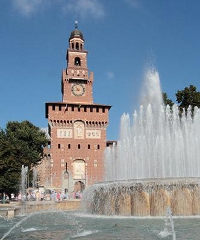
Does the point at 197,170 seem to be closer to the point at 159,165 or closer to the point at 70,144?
the point at 159,165

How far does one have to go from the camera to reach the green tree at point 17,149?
114 ft

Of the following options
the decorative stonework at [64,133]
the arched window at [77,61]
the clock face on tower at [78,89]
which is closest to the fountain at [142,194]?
the decorative stonework at [64,133]

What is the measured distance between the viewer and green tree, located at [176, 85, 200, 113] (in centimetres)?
3375

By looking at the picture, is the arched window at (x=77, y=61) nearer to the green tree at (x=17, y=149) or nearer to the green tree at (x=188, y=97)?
the green tree at (x=17, y=149)

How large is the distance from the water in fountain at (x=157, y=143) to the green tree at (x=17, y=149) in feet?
45.8

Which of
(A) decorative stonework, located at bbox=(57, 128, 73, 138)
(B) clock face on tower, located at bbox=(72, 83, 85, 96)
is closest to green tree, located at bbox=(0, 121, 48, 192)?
(A) decorative stonework, located at bbox=(57, 128, 73, 138)

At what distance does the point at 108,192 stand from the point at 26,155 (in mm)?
27935

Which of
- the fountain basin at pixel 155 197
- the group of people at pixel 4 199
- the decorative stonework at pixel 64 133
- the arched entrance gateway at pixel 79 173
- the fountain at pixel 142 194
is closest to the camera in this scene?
the fountain at pixel 142 194

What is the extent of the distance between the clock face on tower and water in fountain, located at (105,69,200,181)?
2464 centimetres

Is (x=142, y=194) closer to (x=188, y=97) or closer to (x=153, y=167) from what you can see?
(x=153, y=167)

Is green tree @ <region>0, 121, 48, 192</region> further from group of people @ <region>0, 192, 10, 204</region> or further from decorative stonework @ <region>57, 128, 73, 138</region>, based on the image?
decorative stonework @ <region>57, 128, 73, 138</region>

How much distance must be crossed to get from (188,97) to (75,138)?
659 inches

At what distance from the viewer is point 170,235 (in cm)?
Result: 795

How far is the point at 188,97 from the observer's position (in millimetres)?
34562
